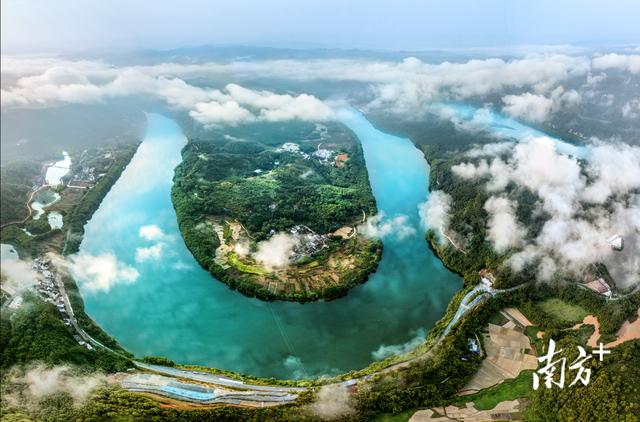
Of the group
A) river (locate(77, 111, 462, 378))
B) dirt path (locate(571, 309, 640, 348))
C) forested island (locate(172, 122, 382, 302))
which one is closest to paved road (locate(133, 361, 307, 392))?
river (locate(77, 111, 462, 378))

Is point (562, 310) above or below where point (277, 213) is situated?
below

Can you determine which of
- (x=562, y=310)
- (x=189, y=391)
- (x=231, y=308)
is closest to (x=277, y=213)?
(x=231, y=308)

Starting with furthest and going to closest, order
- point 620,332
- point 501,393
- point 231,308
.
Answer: point 231,308 < point 620,332 < point 501,393

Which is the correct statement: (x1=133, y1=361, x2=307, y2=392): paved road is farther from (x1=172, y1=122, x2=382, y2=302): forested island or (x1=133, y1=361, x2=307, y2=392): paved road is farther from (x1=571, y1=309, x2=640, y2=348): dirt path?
(x1=571, y1=309, x2=640, y2=348): dirt path

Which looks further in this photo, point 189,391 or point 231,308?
point 231,308

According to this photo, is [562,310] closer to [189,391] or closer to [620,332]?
[620,332]

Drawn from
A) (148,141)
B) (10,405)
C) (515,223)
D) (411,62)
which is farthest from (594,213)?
(411,62)

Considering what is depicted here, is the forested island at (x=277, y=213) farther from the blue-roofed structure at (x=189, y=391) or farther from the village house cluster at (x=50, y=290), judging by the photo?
the village house cluster at (x=50, y=290)

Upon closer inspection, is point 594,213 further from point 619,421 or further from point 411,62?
point 411,62
